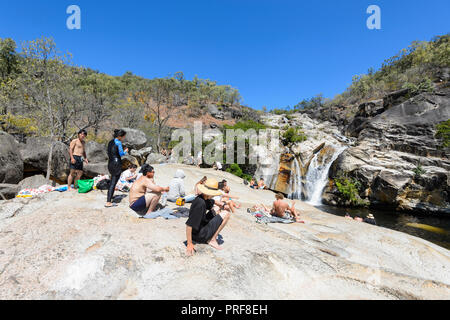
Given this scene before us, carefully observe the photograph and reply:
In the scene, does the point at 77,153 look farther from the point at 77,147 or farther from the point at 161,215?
the point at 161,215

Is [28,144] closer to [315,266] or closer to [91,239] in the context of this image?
[91,239]

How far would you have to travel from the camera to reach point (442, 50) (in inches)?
1158

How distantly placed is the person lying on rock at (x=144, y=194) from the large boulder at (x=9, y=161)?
28.4ft

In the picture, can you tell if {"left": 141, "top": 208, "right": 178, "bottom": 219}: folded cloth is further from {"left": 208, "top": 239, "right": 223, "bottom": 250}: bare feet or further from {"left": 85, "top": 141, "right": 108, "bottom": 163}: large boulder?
{"left": 85, "top": 141, "right": 108, "bottom": 163}: large boulder

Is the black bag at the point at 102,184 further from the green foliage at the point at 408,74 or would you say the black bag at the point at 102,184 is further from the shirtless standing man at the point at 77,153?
the green foliage at the point at 408,74

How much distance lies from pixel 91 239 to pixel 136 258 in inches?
45.6

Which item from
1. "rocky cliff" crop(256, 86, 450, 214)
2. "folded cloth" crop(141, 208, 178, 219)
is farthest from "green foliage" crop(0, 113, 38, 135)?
"rocky cliff" crop(256, 86, 450, 214)

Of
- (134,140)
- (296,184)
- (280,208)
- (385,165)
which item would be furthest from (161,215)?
(134,140)

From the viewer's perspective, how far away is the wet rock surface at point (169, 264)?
293 cm

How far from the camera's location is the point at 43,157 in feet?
36.6

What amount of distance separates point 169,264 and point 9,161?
11.3 meters

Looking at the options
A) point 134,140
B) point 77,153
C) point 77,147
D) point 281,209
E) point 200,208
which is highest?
point 134,140

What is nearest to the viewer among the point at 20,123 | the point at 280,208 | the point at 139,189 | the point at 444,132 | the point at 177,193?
the point at 139,189
